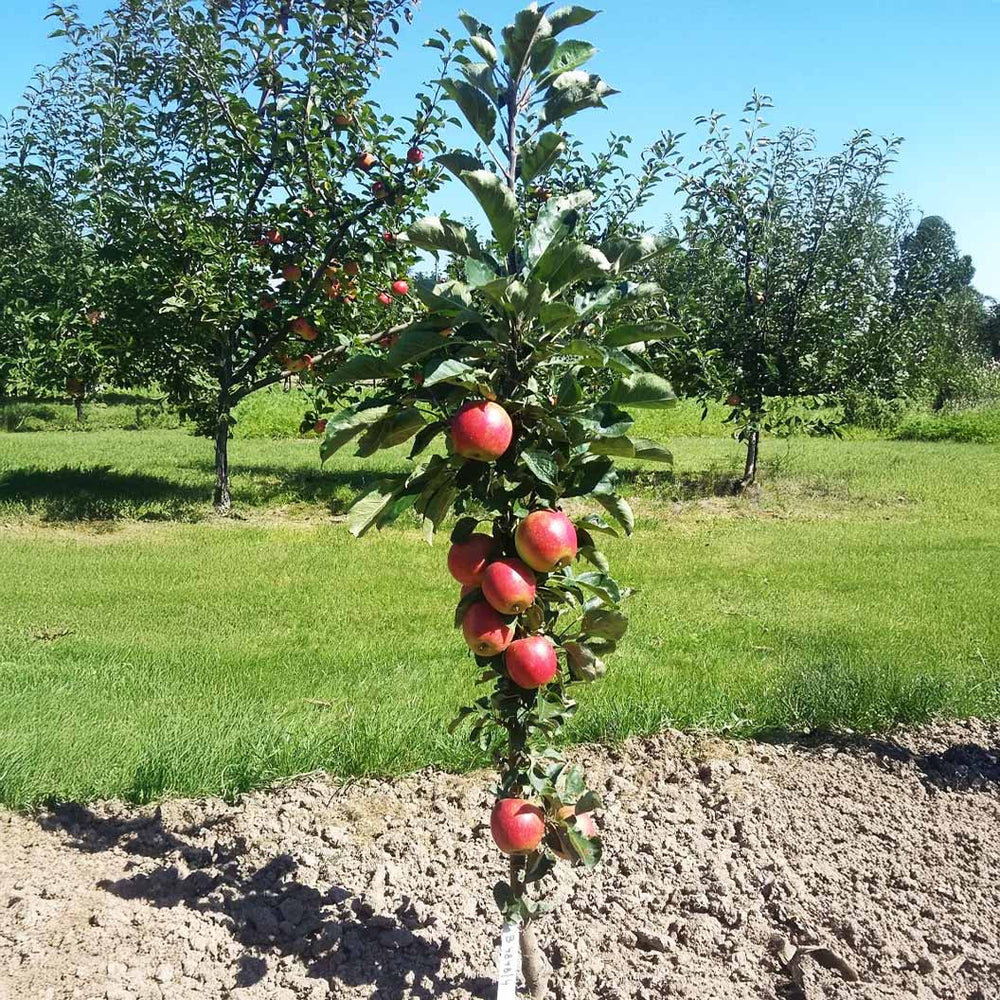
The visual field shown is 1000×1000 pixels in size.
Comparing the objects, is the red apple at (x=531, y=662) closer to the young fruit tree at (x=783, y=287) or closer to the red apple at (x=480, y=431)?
the red apple at (x=480, y=431)

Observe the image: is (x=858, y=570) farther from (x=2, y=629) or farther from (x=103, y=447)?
(x=103, y=447)

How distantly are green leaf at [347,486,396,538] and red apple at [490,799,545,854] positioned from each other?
625mm

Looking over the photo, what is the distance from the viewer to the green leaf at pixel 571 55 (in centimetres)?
169

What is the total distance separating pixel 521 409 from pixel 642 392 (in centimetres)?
22

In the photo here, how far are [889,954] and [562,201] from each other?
6.61 feet

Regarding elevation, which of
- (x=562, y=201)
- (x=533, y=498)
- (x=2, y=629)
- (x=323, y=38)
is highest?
(x=323, y=38)

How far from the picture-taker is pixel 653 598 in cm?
599

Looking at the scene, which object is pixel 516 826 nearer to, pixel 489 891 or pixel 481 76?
pixel 489 891

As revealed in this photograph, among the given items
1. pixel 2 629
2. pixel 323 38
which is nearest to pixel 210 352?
pixel 323 38

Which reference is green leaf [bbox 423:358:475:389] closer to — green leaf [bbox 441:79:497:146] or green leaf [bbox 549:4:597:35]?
green leaf [bbox 441:79:497:146]

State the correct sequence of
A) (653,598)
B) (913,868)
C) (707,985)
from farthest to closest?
1. (653,598)
2. (913,868)
3. (707,985)

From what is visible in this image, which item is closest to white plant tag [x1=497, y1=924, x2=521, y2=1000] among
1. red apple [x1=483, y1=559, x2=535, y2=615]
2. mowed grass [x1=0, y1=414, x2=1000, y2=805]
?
red apple [x1=483, y1=559, x2=535, y2=615]

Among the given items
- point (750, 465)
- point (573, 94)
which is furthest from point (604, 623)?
point (750, 465)

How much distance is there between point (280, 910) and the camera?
2.29m
